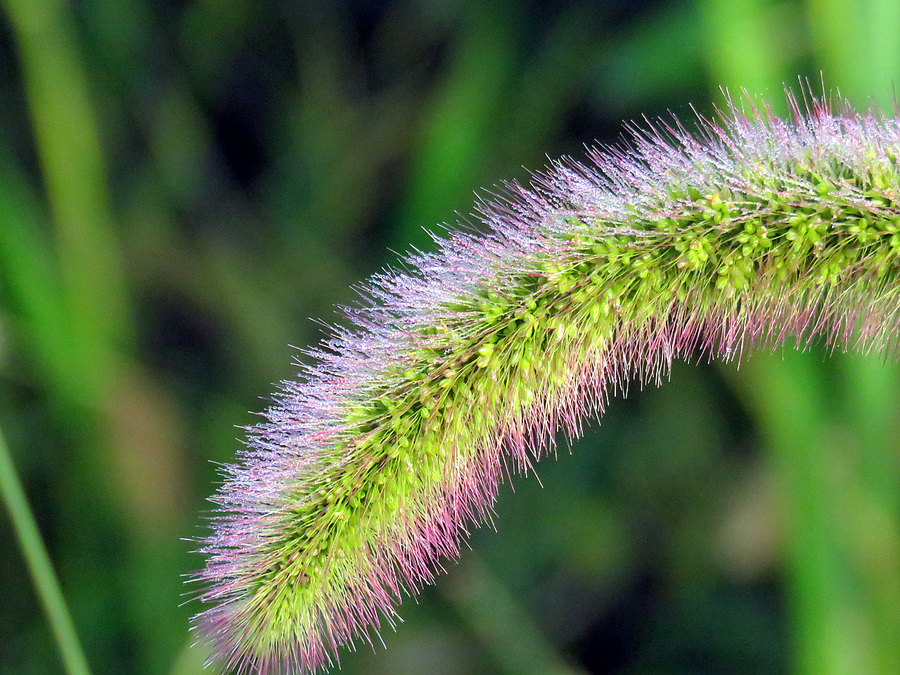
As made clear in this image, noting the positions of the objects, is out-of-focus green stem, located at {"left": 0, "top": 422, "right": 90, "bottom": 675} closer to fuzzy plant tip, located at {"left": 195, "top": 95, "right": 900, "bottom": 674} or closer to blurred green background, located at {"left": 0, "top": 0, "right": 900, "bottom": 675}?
fuzzy plant tip, located at {"left": 195, "top": 95, "right": 900, "bottom": 674}

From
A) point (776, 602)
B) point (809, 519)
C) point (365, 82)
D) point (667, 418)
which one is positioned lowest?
point (776, 602)

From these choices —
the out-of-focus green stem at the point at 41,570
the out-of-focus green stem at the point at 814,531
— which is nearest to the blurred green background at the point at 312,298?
the out-of-focus green stem at the point at 814,531

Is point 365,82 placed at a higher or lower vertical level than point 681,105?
higher

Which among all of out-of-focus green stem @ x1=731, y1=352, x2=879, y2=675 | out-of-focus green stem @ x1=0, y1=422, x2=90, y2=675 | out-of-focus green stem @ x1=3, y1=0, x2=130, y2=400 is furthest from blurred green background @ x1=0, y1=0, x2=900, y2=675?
out-of-focus green stem @ x1=0, y1=422, x2=90, y2=675

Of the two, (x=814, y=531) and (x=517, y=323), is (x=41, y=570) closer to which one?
(x=517, y=323)

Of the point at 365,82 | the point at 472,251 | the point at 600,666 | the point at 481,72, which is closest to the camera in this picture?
the point at 472,251

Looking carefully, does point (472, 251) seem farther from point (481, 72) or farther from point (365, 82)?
point (365, 82)

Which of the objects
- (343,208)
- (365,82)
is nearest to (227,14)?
(365,82)
